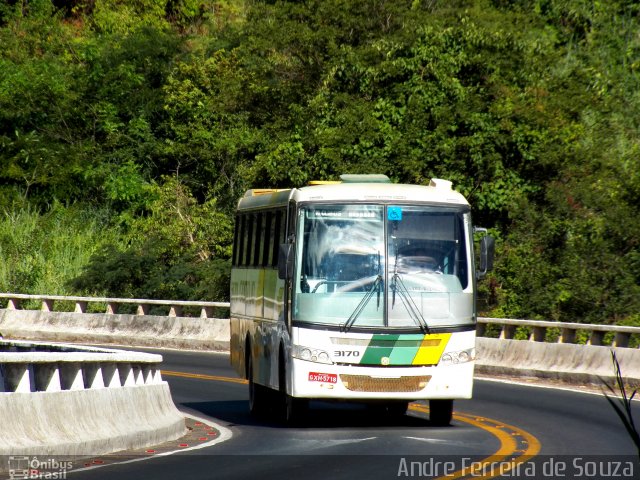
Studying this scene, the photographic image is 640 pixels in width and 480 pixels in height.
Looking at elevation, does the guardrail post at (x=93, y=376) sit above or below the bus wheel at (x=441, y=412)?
above

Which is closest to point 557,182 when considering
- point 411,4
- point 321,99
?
point 321,99

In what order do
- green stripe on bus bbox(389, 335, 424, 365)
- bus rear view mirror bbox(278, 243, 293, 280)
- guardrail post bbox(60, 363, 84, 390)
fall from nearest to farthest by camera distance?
guardrail post bbox(60, 363, 84, 390) → green stripe on bus bbox(389, 335, 424, 365) → bus rear view mirror bbox(278, 243, 293, 280)

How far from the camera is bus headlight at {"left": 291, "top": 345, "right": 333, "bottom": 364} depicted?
1698 cm

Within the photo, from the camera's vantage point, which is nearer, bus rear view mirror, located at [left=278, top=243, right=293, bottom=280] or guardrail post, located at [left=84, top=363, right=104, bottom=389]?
guardrail post, located at [left=84, top=363, right=104, bottom=389]

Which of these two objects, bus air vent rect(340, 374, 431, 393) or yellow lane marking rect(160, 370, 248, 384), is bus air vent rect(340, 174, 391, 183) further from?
yellow lane marking rect(160, 370, 248, 384)

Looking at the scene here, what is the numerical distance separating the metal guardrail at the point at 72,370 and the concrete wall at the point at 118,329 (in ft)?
59.5

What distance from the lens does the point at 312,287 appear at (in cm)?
1748

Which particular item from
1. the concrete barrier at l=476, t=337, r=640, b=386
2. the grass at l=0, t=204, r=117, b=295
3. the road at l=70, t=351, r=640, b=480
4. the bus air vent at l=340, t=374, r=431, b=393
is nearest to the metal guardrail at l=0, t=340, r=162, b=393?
the road at l=70, t=351, r=640, b=480

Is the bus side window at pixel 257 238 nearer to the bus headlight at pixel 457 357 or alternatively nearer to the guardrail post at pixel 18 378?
the bus headlight at pixel 457 357

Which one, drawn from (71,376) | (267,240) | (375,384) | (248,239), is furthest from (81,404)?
(248,239)

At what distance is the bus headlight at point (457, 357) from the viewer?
1722cm

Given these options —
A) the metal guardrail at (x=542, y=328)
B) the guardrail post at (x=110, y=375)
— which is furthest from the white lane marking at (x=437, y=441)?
the metal guardrail at (x=542, y=328)

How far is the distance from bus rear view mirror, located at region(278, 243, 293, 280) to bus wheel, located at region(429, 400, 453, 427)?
2506 millimetres

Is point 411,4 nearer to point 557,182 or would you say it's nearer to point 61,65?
point 557,182
